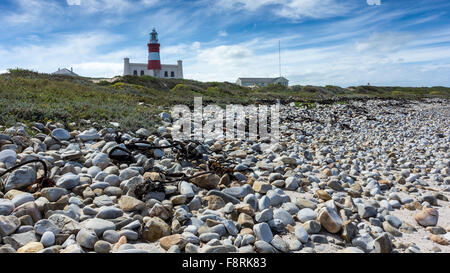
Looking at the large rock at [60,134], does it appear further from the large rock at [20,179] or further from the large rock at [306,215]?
the large rock at [306,215]

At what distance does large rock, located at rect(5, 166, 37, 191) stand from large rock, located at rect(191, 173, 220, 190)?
1747mm

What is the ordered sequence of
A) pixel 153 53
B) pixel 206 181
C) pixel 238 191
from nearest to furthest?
pixel 238 191
pixel 206 181
pixel 153 53

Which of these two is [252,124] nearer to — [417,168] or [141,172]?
[417,168]

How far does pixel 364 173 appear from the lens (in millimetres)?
4918

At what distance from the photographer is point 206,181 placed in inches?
137

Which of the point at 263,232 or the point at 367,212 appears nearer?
the point at 263,232

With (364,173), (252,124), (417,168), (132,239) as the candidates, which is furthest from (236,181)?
(252,124)

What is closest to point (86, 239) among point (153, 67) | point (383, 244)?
point (383, 244)

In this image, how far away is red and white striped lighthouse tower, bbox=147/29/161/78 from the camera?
172 feet

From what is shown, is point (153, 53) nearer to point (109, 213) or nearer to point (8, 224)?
point (109, 213)

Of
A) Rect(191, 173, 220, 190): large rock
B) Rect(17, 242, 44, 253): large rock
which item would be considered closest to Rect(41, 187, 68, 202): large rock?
Rect(17, 242, 44, 253): large rock

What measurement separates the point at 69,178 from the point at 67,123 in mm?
3242

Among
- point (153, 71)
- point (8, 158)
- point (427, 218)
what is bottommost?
point (427, 218)

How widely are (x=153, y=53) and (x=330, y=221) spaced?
54349mm
